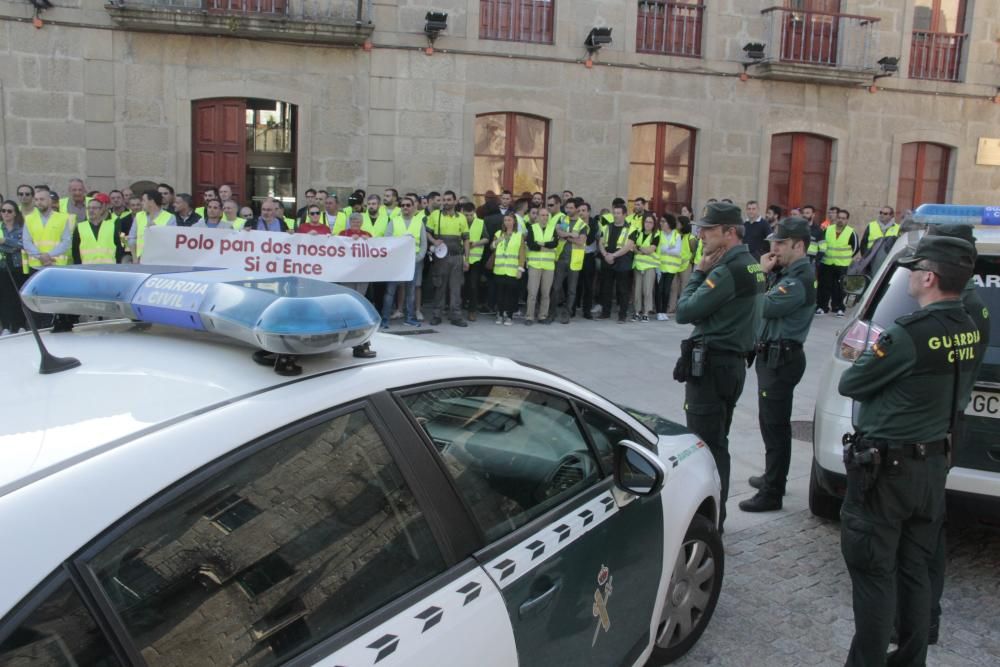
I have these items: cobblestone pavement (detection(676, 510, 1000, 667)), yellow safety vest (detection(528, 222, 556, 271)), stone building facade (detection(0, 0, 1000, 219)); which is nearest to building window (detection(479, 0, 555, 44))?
stone building facade (detection(0, 0, 1000, 219))

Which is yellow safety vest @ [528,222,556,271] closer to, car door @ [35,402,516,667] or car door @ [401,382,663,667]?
car door @ [401,382,663,667]

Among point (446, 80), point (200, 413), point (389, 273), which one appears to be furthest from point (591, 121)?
point (200, 413)

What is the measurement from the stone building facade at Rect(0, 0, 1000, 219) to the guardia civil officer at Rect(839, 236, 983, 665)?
1305 centimetres

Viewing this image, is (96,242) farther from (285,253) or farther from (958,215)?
(958,215)

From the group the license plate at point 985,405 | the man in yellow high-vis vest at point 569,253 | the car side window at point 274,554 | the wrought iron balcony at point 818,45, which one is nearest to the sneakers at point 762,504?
the license plate at point 985,405

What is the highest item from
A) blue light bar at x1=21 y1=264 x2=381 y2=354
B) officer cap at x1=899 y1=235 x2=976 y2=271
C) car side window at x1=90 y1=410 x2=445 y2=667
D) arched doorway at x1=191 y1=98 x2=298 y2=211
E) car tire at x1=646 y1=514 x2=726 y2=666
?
arched doorway at x1=191 y1=98 x2=298 y2=211

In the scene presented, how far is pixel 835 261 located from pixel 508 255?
6704 millimetres

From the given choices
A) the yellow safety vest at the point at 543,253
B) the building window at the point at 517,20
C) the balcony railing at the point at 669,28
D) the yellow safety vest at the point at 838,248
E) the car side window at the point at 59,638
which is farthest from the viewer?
the balcony railing at the point at 669,28

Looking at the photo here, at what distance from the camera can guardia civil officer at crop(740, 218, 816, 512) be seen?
5305 millimetres

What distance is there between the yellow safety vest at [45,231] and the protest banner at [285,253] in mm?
2827

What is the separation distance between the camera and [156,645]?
5.27 feet

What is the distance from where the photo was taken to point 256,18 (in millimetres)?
14148

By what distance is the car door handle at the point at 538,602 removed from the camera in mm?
2357

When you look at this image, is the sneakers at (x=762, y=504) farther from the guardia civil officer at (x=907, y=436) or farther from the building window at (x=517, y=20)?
the building window at (x=517, y=20)
